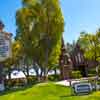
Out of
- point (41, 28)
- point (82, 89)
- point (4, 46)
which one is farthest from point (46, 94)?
point (41, 28)

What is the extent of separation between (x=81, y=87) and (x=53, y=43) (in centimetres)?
2371

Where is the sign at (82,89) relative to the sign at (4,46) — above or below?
below

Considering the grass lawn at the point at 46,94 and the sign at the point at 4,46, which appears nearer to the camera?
the sign at the point at 4,46

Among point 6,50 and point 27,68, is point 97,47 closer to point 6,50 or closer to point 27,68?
point 27,68

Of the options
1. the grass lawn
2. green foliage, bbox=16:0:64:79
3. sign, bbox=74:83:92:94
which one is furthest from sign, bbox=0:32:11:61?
green foliage, bbox=16:0:64:79

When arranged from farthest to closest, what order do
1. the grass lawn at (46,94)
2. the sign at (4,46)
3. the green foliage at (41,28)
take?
the green foliage at (41,28) < the grass lawn at (46,94) < the sign at (4,46)

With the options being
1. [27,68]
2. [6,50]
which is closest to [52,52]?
[27,68]

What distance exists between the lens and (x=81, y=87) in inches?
993

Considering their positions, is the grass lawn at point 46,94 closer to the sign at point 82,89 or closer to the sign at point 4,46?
the sign at point 82,89

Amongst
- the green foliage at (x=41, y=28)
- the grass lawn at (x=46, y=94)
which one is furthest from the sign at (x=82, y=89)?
the green foliage at (x=41, y=28)

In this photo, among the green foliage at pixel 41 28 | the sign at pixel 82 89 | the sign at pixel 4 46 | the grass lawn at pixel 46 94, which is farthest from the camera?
the green foliage at pixel 41 28

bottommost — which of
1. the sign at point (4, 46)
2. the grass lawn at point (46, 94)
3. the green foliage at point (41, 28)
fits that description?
the grass lawn at point (46, 94)

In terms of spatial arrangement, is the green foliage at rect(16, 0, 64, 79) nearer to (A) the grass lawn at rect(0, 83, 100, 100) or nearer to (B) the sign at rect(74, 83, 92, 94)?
(A) the grass lawn at rect(0, 83, 100, 100)

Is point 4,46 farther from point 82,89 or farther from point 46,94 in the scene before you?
point 46,94
